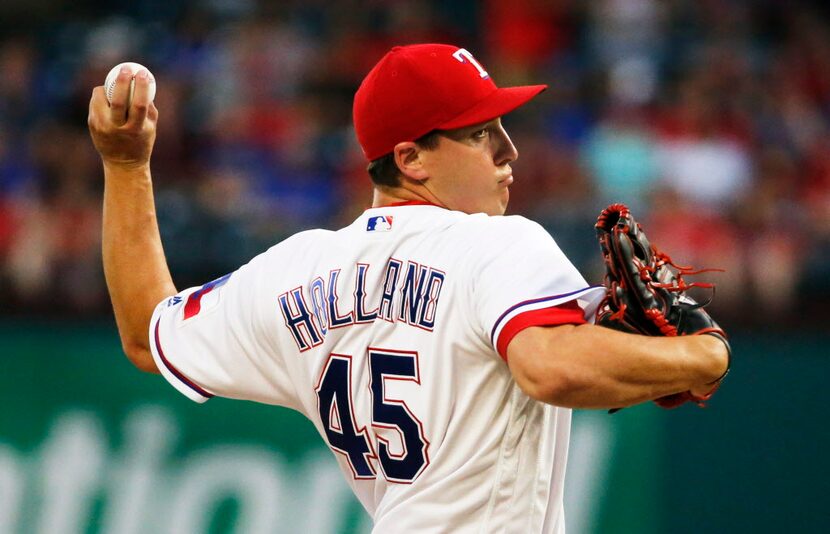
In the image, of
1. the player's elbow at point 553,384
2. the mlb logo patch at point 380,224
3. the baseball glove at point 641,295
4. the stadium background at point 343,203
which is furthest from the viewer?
the stadium background at point 343,203

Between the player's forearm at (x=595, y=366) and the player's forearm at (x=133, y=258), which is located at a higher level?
the player's forearm at (x=133, y=258)

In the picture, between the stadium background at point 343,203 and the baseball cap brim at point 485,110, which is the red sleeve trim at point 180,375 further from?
the stadium background at point 343,203

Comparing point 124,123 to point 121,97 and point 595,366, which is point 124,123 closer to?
point 121,97

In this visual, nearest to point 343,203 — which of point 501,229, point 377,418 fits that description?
point 377,418

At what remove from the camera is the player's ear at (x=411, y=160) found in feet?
8.92

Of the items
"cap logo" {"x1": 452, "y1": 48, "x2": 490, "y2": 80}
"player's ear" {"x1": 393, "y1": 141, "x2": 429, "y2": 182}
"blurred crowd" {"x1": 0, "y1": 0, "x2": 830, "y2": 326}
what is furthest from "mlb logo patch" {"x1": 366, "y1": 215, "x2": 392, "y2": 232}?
"blurred crowd" {"x1": 0, "y1": 0, "x2": 830, "y2": 326}

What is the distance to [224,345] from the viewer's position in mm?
2844

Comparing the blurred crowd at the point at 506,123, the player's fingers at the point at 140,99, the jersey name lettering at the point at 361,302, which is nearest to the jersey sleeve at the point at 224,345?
the jersey name lettering at the point at 361,302

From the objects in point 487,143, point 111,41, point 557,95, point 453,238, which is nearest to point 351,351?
point 453,238

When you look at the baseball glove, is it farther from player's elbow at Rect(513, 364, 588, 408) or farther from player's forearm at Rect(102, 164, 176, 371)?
player's forearm at Rect(102, 164, 176, 371)

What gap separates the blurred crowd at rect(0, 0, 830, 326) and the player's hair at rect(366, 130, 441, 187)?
151 inches

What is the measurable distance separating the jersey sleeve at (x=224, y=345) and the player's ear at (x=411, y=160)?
401mm

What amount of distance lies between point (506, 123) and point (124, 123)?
19.3ft

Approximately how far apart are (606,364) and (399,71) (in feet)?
2.84
